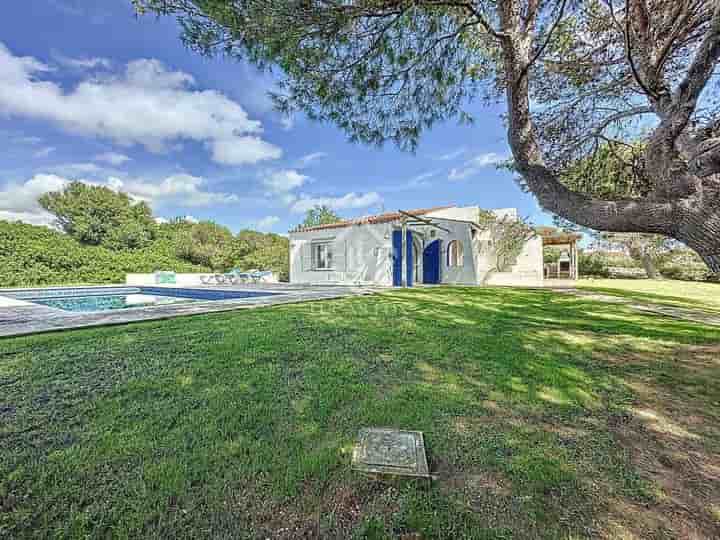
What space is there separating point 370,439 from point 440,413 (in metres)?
0.83

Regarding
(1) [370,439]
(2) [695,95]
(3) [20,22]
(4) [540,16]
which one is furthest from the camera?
(3) [20,22]

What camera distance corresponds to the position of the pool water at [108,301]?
12.7m

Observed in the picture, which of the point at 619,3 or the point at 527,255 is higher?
the point at 619,3

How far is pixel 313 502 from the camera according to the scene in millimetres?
1818

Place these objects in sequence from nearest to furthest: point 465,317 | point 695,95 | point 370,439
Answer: point 370,439, point 695,95, point 465,317

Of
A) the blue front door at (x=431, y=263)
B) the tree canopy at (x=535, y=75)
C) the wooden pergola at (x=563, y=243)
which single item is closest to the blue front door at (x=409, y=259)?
the blue front door at (x=431, y=263)

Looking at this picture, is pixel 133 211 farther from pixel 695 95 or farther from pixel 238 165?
pixel 695 95

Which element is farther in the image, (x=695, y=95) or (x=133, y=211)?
(x=133, y=211)

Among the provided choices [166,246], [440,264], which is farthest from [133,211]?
[440,264]

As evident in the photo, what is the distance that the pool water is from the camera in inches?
498

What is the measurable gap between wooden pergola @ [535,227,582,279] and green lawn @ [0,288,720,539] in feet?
68.8

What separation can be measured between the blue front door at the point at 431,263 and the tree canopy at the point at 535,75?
1390 cm

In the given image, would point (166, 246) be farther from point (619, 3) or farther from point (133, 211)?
point (619, 3)

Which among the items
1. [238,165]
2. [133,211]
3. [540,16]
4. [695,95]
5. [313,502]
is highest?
[238,165]
